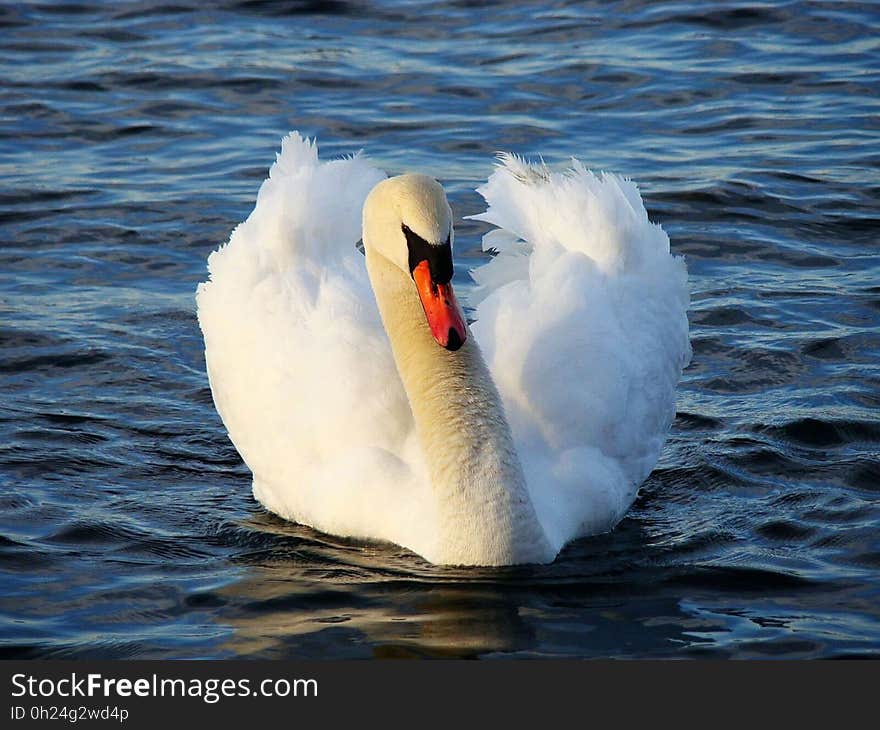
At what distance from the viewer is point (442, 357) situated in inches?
311

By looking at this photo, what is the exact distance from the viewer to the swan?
7.91 m

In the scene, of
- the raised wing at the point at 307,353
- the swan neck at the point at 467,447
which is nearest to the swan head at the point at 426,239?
the swan neck at the point at 467,447

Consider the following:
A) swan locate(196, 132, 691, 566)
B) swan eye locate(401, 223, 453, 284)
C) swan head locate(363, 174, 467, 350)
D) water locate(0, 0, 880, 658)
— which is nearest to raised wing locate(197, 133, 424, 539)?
swan locate(196, 132, 691, 566)

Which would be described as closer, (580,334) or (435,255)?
(435,255)

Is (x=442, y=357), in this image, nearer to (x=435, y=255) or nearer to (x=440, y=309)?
(x=440, y=309)

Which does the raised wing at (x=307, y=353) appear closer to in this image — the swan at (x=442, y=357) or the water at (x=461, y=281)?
the swan at (x=442, y=357)

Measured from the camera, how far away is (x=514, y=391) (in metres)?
8.76

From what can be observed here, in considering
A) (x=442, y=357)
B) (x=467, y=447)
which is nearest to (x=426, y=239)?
(x=442, y=357)

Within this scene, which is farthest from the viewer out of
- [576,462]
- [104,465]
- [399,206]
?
[104,465]

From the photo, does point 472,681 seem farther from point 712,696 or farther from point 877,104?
point 877,104

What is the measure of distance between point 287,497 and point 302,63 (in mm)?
9529

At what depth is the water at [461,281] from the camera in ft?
25.2

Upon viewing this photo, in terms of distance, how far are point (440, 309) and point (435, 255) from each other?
228 millimetres

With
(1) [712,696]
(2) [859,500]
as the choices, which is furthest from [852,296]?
(1) [712,696]
